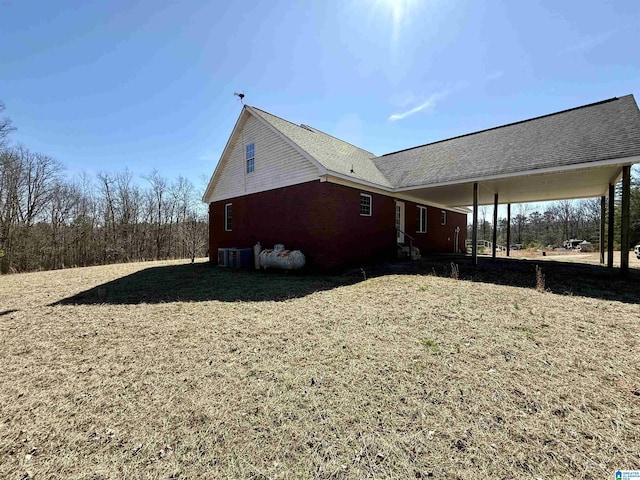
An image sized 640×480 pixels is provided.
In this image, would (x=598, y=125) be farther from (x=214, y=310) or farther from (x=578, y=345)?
(x=214, y=310)

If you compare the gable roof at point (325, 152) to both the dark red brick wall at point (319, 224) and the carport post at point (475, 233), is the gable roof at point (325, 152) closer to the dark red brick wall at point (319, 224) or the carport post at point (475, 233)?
the dark red brick wall at point (319, 224)

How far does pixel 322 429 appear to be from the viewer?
241 centimetres

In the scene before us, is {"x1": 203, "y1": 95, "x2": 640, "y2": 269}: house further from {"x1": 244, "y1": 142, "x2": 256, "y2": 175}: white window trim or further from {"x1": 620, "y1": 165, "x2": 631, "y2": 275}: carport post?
{"x1": 620, "y1": 165, "x2": 631, "y2": 275}: carport post

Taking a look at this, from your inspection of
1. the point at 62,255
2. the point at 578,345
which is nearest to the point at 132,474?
the point at 578,345

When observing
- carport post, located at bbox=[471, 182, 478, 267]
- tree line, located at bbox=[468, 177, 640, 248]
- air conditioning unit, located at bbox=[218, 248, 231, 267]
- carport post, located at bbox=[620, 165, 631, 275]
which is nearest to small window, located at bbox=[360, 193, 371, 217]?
carport post, located at bbox=[471, 182, 478, 267]

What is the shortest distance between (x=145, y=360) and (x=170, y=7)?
1044 cm

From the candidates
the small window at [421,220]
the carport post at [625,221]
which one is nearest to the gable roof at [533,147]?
the carport post at [625,221]

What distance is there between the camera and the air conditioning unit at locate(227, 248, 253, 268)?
40.7 feet

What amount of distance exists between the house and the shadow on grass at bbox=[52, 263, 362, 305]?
1892mm

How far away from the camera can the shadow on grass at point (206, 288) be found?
6957mm

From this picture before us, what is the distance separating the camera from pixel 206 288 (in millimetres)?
8141

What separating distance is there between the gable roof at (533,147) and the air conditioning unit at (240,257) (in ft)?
24.2

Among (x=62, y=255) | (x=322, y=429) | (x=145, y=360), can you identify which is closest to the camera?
(x=322, y=429)

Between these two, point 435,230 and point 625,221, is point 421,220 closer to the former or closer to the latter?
point 435,230
